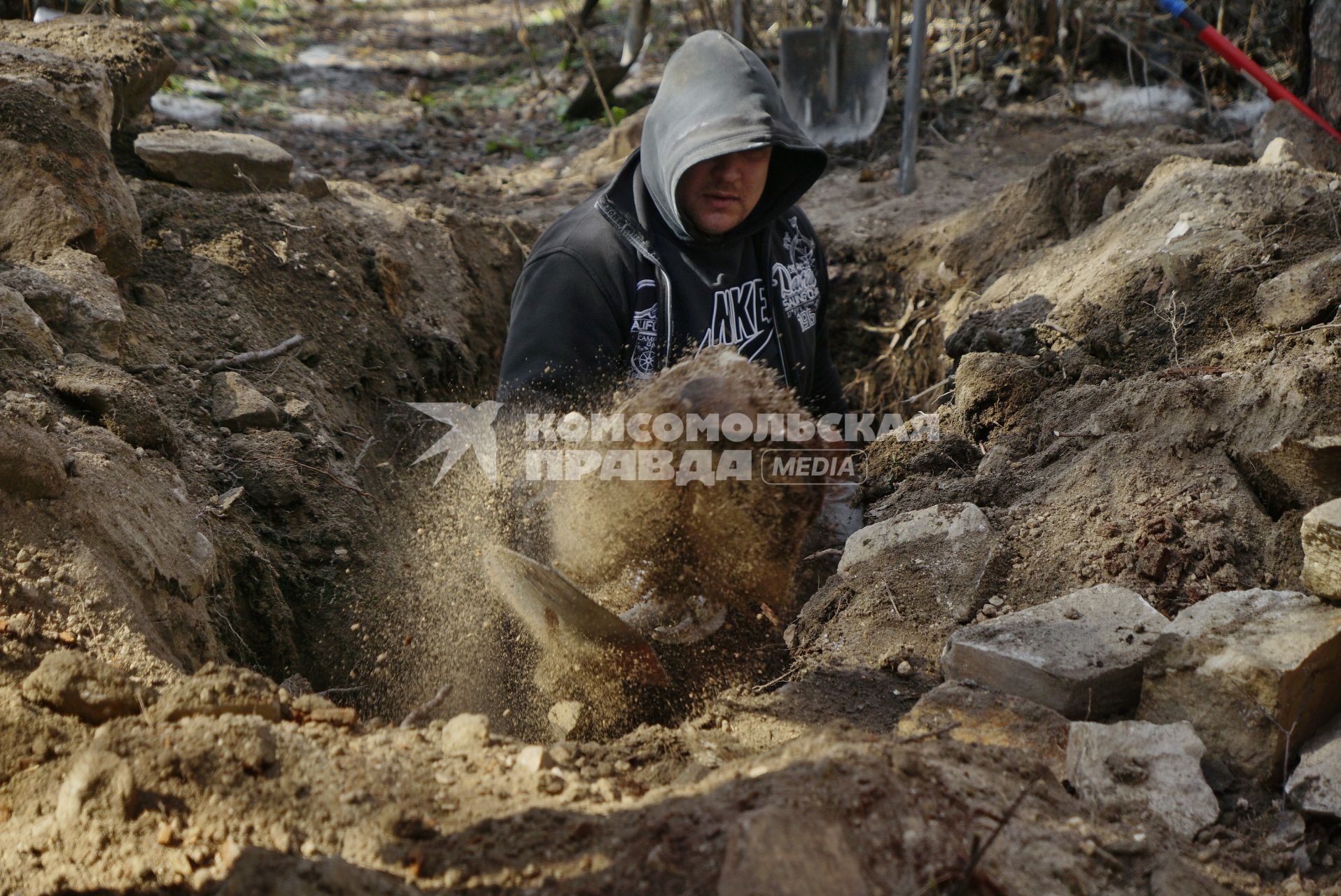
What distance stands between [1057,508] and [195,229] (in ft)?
10.6

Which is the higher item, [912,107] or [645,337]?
[912,107]

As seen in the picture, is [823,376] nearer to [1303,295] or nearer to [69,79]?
[1303,295]

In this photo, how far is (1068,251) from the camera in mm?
3793

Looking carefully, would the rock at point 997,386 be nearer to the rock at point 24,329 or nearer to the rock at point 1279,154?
the rock at point 1279,154

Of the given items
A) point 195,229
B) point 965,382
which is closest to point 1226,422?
point 965,382

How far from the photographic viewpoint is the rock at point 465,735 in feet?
5.69

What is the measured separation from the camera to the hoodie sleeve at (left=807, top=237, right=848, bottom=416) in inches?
148

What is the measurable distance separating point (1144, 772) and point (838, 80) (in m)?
5.65

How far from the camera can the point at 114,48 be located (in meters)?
4.11

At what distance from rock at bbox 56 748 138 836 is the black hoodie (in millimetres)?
1591

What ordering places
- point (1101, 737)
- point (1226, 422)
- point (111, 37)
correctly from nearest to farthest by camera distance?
1. point (1101, 737)
2. point (1226, 422)
3. point (111, 37)

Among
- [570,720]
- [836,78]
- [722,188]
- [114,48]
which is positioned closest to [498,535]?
[570,720]

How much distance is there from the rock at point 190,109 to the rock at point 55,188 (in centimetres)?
289

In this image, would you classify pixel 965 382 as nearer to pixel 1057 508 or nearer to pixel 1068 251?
pixel 1057 508
